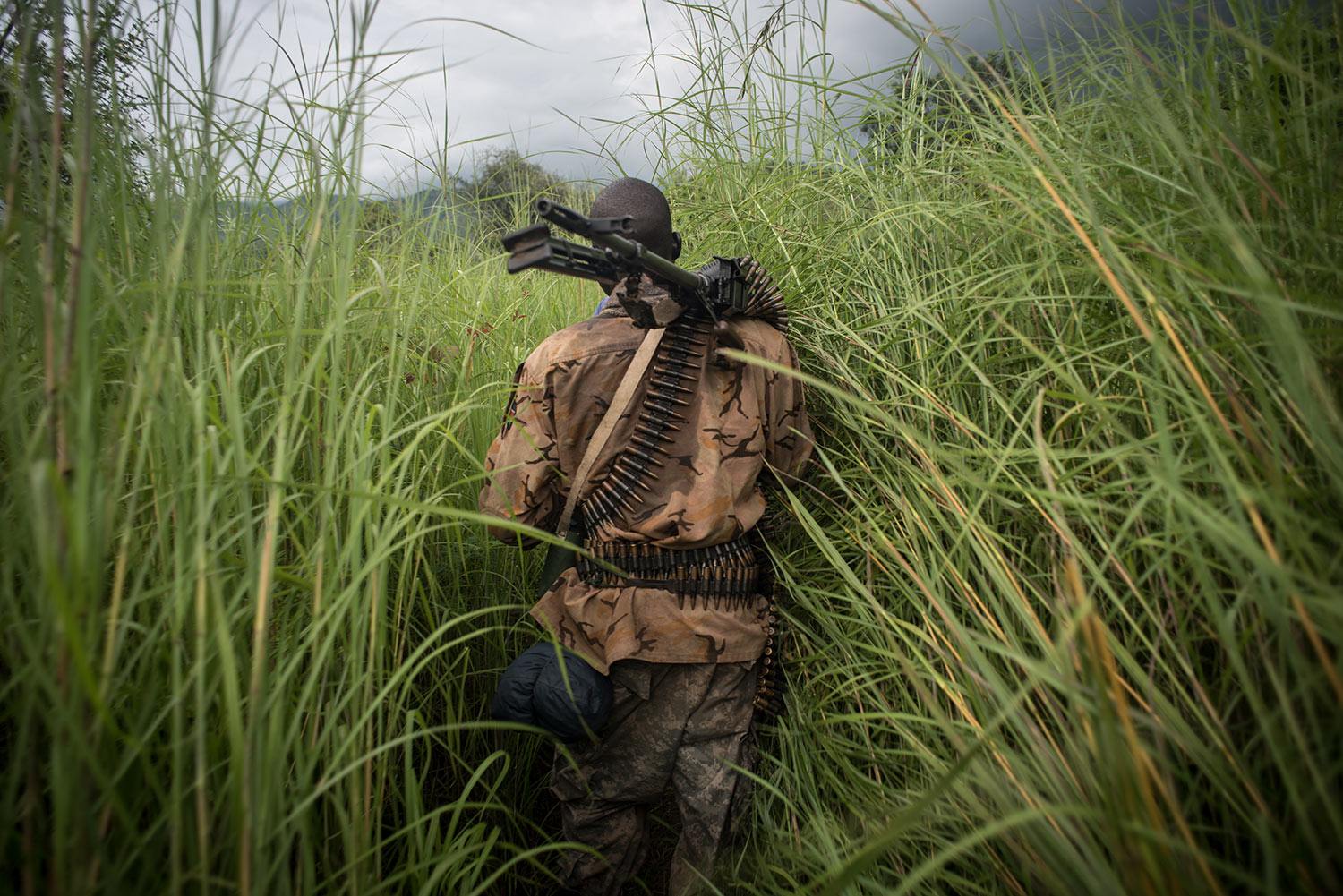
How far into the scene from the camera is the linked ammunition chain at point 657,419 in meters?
2.07

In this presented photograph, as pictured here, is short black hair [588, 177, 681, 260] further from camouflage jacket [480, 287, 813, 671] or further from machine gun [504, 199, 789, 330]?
camouflage jacket [480, 287, 813, 671]

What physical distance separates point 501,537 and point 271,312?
0.98m

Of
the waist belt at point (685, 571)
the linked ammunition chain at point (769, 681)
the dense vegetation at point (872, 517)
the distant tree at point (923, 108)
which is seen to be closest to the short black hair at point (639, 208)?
the dense vegetation at point (872, 517)

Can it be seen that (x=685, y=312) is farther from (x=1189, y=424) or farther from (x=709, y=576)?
(x=1189, y=424)

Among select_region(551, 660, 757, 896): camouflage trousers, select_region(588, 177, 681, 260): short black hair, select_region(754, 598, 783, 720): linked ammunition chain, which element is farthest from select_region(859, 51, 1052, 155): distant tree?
select_region(551, 660, 757, 896): camouflage trousers

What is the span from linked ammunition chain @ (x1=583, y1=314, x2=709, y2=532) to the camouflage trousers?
0.58m

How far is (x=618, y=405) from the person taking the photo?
6.70ft

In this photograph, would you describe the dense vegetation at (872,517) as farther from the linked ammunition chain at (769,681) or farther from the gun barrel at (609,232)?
the gun barrel at (609,232)

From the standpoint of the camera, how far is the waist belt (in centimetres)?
207

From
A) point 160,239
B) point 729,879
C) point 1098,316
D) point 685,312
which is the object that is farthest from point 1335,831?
point 160,239

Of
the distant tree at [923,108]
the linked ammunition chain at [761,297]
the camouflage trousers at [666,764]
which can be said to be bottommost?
the camouflage trousers at [666,764]

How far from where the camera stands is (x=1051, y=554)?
1.27 meters

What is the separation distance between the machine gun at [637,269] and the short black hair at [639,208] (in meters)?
0.06

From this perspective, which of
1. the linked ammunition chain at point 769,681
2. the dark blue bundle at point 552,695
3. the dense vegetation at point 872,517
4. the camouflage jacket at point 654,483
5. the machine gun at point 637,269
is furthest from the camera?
the linked ammunition chain at point 769,681
